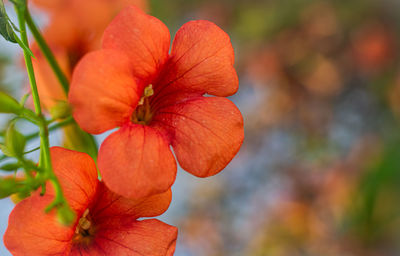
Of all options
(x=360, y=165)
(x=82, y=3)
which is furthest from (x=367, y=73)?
(x=82, y=3)

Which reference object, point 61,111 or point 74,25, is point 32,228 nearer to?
point 61,111

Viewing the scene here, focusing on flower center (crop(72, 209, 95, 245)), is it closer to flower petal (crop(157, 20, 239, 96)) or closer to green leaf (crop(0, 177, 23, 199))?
green leaf (crop(0, 177, 23, 199))

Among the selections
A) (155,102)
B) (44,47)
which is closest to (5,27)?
(44,47)

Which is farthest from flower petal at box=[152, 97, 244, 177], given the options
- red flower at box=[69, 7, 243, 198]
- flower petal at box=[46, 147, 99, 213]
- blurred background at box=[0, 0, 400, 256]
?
blurred background at box=[0, 0, 400, 256]

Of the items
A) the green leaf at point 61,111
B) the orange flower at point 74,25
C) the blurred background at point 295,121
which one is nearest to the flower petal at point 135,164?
the green leaf at point 61,111

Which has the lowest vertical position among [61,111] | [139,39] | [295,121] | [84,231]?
[295,121]

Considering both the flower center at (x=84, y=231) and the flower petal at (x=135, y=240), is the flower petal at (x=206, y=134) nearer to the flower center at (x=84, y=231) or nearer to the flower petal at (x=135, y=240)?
the flower petal at (x=135, y=240)

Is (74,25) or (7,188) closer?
(7,188)
